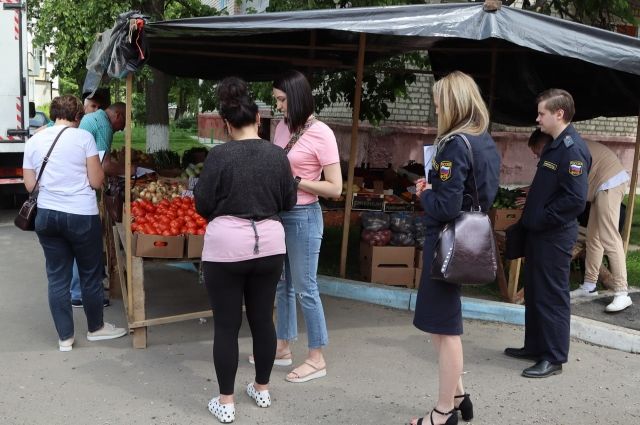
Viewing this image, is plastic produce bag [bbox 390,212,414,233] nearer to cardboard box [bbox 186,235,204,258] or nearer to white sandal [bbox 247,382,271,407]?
cardboard box [bbox 186,235,204,258]

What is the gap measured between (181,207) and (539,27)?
299cm

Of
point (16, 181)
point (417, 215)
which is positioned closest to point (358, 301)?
point (417, 215)

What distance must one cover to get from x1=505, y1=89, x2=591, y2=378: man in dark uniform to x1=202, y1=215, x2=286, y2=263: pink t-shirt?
6.40 ft

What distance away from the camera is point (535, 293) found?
4.52 metres

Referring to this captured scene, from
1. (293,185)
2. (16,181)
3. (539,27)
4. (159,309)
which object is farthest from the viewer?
(16,181)

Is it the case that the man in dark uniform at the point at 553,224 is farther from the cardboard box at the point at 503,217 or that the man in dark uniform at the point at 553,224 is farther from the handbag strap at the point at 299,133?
the cardboard box at the point at 503,217

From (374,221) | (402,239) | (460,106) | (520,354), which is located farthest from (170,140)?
(460,106)

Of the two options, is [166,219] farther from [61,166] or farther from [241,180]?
[241,180]

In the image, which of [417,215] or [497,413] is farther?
[417,215]

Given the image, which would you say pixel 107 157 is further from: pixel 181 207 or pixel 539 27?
pixel 539 27

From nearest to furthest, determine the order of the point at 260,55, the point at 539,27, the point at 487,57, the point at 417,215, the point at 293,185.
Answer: the point at 293,185, the point at 539,27, the point at 417,215, the point at 260,55, the point at 487,57

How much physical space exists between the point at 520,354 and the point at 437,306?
1.76 m

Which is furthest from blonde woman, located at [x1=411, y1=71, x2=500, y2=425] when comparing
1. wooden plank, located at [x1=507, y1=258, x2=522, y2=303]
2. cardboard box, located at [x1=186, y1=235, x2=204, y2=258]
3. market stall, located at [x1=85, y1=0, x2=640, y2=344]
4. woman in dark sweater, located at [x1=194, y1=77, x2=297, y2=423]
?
wooden plank, located at [x1=507, y1=258, x2=522, y2=303]

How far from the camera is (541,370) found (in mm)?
4496
